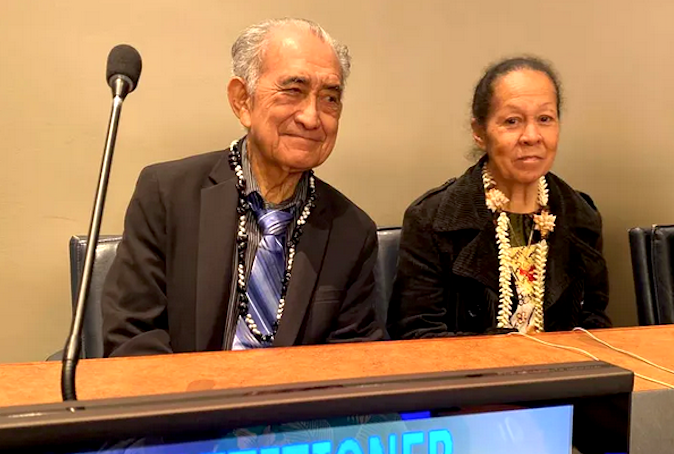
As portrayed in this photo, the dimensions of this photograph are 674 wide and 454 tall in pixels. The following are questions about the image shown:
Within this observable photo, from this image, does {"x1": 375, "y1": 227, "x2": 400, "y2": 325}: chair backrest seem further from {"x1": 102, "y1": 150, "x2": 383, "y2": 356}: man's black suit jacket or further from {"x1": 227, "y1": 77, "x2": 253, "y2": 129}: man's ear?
{"x1": 227, "y1": 77, "x2": 253, "y2": 129}: man's ear

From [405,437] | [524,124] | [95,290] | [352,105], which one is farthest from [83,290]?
[352,105]

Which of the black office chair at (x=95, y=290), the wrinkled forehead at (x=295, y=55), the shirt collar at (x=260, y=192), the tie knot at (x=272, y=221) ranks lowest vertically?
the black office chair at (x=95, y=290)

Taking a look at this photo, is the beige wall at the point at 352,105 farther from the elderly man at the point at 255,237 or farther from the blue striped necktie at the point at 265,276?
the blue striped necktie at the point at 265,276

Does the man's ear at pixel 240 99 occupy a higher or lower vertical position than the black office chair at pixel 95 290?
higher

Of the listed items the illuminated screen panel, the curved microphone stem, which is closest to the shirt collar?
the curved microphone stem

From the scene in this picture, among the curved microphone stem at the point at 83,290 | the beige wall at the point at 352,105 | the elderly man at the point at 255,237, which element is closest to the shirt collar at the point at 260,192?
the elderly man at the point at 255,237

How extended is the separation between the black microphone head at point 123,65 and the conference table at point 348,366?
A: 380 millimetres

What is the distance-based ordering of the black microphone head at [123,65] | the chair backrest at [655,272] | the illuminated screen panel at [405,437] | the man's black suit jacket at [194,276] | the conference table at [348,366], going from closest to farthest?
the illuminated screen panel at [405,437] < the conference table at [348,366] < the black microphone head at [123,65] < the man's black suit jacket at [194,276] < the chair backrest at [655,272]

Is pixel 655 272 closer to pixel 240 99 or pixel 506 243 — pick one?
pixel 506 243

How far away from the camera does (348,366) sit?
86cm

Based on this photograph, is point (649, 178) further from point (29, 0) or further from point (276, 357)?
point (29, 0)

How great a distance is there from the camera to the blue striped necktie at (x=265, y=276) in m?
1.41

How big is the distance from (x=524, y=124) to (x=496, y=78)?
0.15 metres

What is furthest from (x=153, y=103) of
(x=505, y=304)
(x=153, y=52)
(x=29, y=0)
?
(x=505, y=304)
